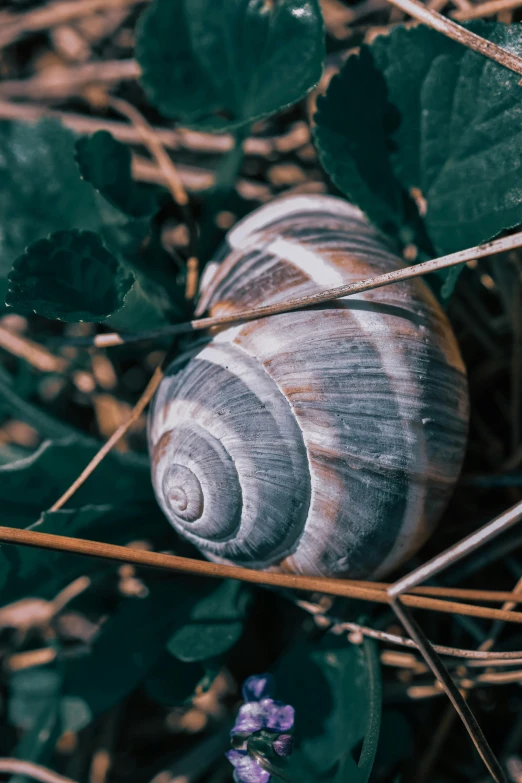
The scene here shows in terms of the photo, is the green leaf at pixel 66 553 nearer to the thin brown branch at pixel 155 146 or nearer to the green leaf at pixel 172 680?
the green leaf at pixel 172 680

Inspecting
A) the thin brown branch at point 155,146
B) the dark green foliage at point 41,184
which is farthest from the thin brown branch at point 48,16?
the dark green foliage at point 41,184

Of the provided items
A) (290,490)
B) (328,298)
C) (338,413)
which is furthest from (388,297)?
(290,490)

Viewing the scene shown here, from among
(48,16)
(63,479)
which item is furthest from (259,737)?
(48,16)

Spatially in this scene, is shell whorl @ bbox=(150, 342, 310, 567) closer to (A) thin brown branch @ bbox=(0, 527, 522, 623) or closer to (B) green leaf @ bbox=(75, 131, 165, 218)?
(A) thin brown branch @ bbox=(0, 527, 522, 623)

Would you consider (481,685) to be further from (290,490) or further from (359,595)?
(290,490)

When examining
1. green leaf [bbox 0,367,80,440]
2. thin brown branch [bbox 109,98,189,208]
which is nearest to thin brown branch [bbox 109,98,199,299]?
thin brown branch [bbox 109,98,189,208]
